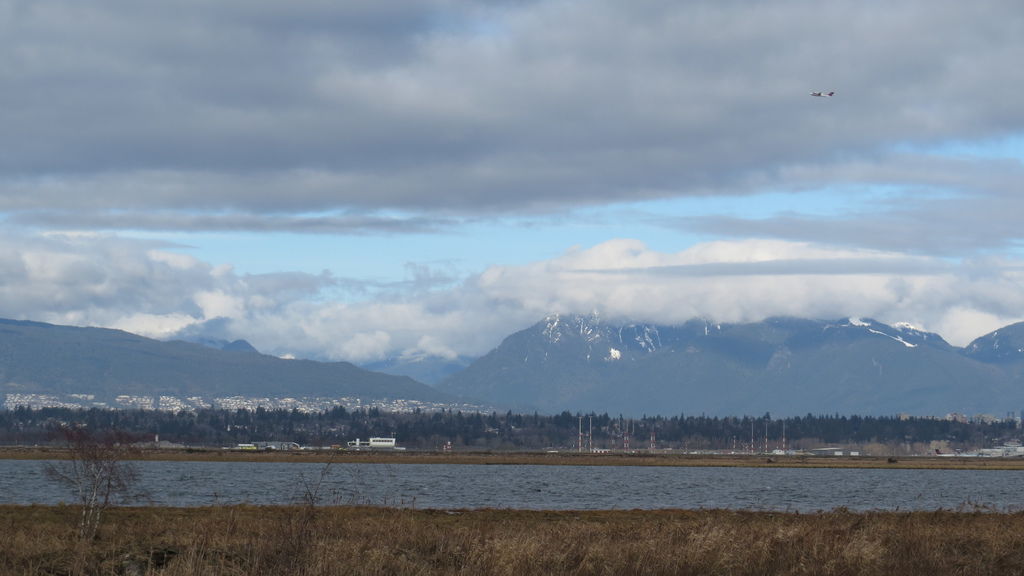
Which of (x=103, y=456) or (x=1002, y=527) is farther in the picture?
(x=1002, y=527)

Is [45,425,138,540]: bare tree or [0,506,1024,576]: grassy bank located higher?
[45,425,138,540]: bare tree

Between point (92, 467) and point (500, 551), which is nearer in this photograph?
point (500, 551)

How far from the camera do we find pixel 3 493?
94312 millimetres

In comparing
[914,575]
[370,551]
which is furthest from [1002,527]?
[370,551]

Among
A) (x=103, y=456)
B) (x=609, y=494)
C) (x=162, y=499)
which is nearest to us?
(x=103, y=456)

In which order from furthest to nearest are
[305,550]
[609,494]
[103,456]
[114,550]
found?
[609,494] → [103,456] → [114,550] → [305,550]

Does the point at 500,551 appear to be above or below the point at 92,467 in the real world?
below

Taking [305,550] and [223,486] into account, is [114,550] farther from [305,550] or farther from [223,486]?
[223,486]

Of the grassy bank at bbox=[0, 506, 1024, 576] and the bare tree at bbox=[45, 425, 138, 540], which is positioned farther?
the bare tree at bbox=[45, 425, 138, 540]

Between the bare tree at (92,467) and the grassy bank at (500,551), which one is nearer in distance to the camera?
the grassy bank at (500,551)

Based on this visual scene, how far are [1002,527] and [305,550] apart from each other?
34.3 meters

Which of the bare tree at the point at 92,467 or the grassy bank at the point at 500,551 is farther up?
the bare tree at the point at 92,467

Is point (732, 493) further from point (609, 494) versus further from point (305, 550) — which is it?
point (305, 550)

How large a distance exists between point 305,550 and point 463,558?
567cm
